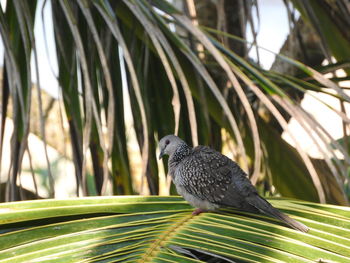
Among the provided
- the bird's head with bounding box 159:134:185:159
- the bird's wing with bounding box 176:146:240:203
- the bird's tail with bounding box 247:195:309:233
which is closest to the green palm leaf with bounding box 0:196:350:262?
the bird's tail with bounding box 247:195:309:233

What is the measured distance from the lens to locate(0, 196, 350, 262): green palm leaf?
45.4 inches

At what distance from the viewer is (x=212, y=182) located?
2105mm

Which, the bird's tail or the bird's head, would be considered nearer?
the bird's tail

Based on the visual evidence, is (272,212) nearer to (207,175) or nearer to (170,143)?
(207,175)

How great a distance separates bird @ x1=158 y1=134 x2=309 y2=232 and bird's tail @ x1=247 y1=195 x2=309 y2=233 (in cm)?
1

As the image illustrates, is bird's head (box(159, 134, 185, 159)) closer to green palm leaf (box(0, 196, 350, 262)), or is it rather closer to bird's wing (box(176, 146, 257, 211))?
bird's wing (box(176, 146, 257, 211))

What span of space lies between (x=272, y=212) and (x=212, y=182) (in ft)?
1.91

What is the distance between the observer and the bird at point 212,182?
6.21ft

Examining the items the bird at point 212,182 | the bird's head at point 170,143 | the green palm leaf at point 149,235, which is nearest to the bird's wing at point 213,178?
the bird at point 212,182

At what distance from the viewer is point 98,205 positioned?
1376mm

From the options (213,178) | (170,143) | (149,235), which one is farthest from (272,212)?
(170,143)

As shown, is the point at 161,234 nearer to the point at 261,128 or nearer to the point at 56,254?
the point at 56,254

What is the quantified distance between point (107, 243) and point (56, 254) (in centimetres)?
10

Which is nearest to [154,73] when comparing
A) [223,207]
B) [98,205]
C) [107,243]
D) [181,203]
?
[223,207]
